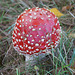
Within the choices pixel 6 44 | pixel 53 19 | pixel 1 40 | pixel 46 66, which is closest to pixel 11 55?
pixel 6 44

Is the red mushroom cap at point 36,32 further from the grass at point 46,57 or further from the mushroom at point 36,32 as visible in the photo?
the grass at point 46,57

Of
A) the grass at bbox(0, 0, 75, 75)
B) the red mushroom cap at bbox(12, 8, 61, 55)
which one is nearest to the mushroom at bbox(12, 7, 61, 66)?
the red mushroom cap at bbox(12, 8, 61, 55)

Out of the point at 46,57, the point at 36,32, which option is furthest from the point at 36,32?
the point at 46,57

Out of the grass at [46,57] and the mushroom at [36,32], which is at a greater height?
the mushroom at [36,32]

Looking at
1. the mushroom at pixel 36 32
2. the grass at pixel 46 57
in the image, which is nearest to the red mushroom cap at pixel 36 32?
the mushroom at pixel 36 32

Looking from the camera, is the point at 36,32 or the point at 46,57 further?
the point at 46,57

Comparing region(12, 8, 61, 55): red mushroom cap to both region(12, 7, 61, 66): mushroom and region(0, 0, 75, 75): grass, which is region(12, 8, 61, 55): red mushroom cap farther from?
region(0, 0, 75, 75): grass

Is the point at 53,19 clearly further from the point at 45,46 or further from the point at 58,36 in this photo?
the point at 45,46

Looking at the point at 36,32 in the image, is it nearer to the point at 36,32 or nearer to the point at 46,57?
the point at 36,32
